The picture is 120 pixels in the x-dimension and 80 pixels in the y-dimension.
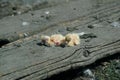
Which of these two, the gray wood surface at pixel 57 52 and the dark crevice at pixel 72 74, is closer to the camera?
the gray wood surface at pixel 57 52

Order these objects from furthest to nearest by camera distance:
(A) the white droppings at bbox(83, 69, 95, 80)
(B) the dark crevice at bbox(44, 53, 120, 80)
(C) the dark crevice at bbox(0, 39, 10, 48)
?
(C) the dark crevice at bbox(0, 39, 10, 48), (A) the white droppings at bbox(83, 69, 95, 80), (B) the dark crevice at bbox(44, 53, 120, 80)

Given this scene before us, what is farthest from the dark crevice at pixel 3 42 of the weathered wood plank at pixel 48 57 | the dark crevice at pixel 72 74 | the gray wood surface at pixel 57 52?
the dark crevice at pixel 72 74

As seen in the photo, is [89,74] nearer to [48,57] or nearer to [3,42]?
[48,57]

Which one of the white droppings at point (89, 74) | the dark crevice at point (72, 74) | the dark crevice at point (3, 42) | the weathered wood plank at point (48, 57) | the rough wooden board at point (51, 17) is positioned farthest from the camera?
the rough wooden board at point (51, 17)

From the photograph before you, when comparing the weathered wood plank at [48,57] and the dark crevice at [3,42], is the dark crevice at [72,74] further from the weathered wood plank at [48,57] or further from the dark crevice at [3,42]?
the dark crevice at [3,42]

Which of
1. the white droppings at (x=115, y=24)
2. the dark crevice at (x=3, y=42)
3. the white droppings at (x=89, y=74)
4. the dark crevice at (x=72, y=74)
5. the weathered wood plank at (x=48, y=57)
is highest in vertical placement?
the weathered wood plank at (x=48, y=57)

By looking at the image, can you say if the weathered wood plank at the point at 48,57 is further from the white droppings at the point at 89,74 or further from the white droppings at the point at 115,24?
the white droppings at the point at 115,24

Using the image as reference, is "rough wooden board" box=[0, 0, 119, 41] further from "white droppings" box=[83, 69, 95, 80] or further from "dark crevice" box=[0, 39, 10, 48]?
"white droppings" box=[83, 69, 95, 80]

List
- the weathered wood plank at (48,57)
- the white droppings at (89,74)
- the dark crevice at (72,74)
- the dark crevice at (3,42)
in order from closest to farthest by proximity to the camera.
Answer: the weathered wood plank at (48,57) < the dark crevice at (72,74) < the white droppings at (89,74) < the dark crevice at (3,42)

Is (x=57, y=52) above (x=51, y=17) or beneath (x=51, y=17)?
above

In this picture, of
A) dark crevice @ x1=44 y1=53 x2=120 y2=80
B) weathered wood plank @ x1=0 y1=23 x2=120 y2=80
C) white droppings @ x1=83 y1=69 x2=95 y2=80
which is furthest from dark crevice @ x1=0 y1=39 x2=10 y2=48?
white droppings @ x1=83 y1=69 x2=95 y2=80

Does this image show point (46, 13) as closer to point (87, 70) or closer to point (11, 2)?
point (11, 2)

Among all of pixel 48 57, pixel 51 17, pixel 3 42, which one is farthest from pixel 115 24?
pixel 3 42

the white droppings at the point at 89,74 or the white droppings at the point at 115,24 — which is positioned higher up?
the white droppings at the point at 115,24
